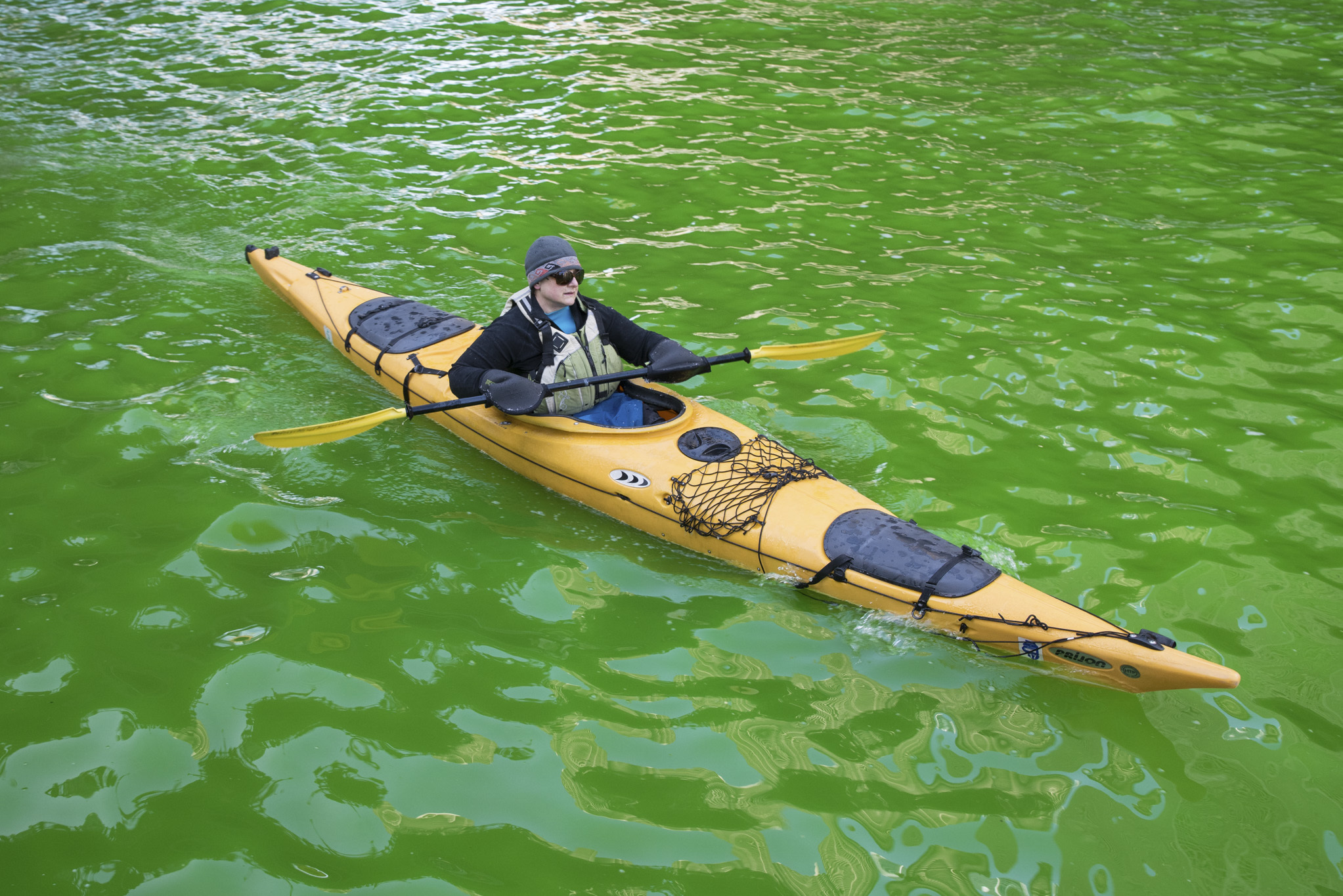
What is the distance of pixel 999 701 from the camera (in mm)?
3154

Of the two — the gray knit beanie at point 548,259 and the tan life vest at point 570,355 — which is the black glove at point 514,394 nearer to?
the tan life vest at point 570,355

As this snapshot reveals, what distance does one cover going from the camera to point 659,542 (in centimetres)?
396

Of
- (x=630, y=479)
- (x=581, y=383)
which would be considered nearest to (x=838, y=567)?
(x=630, y=479)

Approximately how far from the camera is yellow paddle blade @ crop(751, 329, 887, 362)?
4.54m

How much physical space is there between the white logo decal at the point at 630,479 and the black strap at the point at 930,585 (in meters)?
1.24

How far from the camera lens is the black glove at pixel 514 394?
3969 millimetres

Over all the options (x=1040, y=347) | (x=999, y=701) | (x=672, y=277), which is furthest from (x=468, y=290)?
(x=999, y=701)

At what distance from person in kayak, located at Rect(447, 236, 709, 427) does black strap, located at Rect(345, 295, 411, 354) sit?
4.33 ft

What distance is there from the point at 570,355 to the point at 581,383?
0.16 meters

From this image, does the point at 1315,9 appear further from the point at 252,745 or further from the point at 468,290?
the point at 252,745

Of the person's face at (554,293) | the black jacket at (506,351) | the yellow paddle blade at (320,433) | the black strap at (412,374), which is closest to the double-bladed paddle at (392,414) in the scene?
the yellow paddle blade at (320,433)

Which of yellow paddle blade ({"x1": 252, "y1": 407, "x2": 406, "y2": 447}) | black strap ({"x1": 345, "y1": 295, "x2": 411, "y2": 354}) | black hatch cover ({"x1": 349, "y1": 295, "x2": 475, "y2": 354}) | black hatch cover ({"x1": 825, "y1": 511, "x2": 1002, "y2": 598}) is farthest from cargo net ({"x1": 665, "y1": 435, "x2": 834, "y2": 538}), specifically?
black strap ({"x1": 345, "y1": 295, "x2": 411, "y2": 354})

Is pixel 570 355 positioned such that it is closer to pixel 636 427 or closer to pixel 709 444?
pixel 636 427

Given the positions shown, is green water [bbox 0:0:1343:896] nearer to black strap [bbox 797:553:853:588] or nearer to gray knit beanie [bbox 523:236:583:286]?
black strap [bbox 797:553:853:588]
